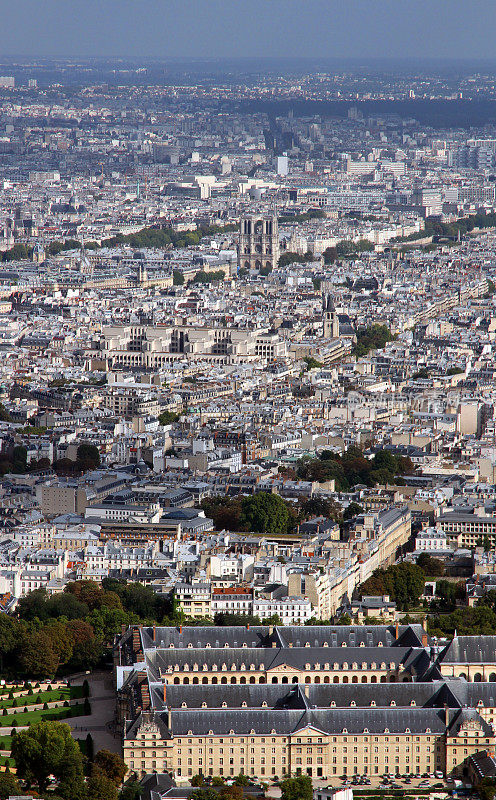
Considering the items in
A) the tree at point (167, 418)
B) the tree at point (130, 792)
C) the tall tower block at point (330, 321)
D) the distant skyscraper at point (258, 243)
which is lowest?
the distant skyscraper at point (258, 243)

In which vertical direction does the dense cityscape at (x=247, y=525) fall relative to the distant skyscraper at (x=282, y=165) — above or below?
above

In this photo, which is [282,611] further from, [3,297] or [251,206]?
[251,206]

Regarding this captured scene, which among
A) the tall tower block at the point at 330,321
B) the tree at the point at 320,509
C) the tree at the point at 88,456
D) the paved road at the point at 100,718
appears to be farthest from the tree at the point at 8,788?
the tall tower block at the point at 330,321

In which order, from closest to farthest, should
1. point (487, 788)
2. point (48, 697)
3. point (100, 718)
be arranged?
1. point (487, 788)
2. point (100, 718)
3. point (48, 697)

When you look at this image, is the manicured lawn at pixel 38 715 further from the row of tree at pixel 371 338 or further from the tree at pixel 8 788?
the row of tree at pixel 371 338

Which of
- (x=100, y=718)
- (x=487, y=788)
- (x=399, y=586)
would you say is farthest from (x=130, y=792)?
(x=399, y=586)

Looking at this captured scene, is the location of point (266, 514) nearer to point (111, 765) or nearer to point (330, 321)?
point (111, 765)

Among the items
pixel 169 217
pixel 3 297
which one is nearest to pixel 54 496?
pixel 3 297
